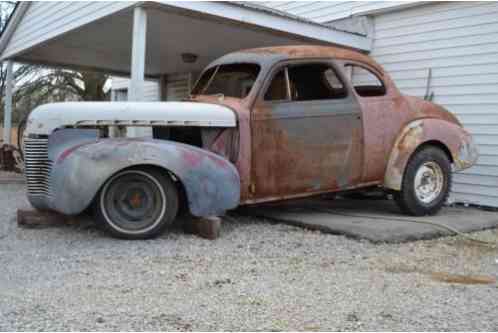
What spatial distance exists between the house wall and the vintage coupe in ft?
3.73

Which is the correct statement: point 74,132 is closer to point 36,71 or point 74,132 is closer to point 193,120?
point 193,120

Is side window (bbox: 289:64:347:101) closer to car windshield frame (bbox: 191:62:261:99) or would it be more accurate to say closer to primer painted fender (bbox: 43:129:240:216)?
car windshield frame (bbox: 191:62:261:99)

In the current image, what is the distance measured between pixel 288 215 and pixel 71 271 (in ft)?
9.75

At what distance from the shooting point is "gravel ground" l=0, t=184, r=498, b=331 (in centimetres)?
321

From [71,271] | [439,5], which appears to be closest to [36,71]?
[439,5]

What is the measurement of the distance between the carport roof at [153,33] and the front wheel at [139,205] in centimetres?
306

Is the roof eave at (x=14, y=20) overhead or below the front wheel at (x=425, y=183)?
overhead

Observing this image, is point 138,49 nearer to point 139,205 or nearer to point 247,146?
point 247,146

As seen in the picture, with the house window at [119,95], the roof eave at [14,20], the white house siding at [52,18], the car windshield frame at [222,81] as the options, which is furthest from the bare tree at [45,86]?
the car windshield frame at [222,81]

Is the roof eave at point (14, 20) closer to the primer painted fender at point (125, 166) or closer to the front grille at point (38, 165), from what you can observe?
the front grille at point (38, 165)

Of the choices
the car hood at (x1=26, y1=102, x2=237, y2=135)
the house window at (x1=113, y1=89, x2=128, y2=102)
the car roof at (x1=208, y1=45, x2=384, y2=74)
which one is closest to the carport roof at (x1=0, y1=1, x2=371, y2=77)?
the car roof at (x1=208, y1=45, x2=384, y2=74)

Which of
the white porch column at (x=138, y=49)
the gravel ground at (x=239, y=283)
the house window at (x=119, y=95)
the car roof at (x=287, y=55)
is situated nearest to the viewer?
the gravel ground at (x=239, y=283)

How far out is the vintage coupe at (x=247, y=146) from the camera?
16.8ft

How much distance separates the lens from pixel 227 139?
567 cm
